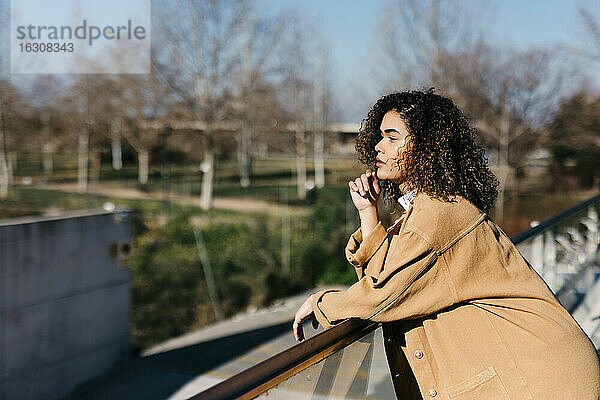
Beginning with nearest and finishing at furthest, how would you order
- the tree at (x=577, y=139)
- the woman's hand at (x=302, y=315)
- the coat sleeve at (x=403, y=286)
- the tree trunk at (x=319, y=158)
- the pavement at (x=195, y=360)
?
the coat sleeve at (x=403, y=286), the woman's hand at (x=302, y=315), the pavement at (x=195, y=360), the tree at (x=577, y=139), the tree trunk at (x=319, y=158)

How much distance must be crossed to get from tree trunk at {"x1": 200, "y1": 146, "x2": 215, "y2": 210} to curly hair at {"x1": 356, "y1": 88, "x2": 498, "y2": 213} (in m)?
18.0

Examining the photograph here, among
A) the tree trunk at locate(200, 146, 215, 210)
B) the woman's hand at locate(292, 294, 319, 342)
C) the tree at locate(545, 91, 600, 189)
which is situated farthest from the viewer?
the tree trunk at locate(200, 146, 215, 210)

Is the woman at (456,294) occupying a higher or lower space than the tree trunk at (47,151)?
lower

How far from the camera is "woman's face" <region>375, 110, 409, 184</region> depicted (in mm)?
1681

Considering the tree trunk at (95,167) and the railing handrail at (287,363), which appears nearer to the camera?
the railing handrail at (287,363)

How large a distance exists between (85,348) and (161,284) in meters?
4.22

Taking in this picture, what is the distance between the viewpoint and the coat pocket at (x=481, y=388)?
1.52m

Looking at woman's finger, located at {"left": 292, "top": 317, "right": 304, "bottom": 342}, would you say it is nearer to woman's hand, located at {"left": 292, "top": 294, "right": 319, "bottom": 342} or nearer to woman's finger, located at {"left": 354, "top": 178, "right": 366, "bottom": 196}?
woman's hand, located at {"left": 292, "top": 294, "right": 319, "bottom": 342}

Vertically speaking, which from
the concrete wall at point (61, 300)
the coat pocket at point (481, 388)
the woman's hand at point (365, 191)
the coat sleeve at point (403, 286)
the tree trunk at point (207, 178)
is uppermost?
the tree trunk at point (207, 178)

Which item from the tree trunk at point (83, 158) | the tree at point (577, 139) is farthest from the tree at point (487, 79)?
the tree trunk at point (83, 158)

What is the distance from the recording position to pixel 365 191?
1.84 meters

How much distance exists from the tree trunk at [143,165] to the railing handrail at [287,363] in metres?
19.9

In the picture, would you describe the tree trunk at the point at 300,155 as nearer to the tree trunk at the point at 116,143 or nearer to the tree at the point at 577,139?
the tree trunk at the point at 116,143

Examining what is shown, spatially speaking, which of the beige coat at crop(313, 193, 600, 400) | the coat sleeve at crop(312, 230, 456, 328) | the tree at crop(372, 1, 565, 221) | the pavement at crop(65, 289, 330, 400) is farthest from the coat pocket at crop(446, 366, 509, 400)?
the tree at crop(372, 1, 565, 221)
